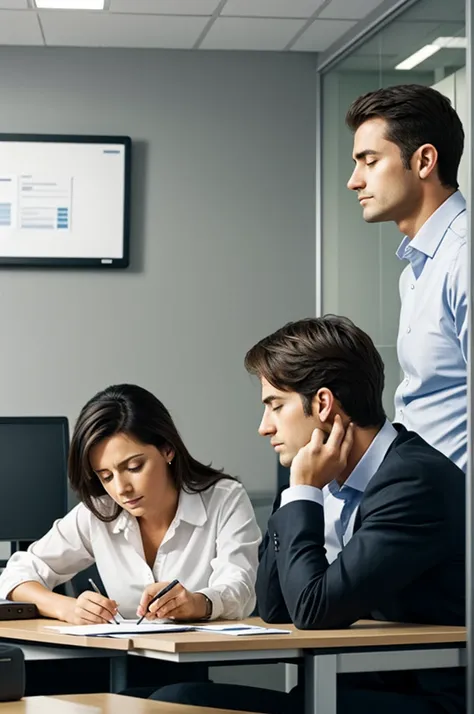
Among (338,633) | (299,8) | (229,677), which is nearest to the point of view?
(338,633)

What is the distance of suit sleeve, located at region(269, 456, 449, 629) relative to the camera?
1885mm

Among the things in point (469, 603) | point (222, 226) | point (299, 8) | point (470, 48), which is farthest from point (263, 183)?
point (469, 603)

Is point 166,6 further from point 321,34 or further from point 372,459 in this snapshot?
point 372,459

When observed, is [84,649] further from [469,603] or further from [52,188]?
[52,188]

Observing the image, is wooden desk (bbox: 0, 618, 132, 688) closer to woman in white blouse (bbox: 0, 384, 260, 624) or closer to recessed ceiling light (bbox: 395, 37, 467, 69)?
woman in white blouse (bbox: 0, 384, 260, 624)

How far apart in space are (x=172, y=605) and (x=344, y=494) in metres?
0.40

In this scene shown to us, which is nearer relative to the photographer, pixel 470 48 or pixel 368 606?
pixel 368 606

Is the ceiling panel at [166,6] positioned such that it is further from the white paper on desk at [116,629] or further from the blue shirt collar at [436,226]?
the white paper on desk at [116,629]

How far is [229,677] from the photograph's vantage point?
167 inches

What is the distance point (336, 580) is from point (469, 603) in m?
0.24

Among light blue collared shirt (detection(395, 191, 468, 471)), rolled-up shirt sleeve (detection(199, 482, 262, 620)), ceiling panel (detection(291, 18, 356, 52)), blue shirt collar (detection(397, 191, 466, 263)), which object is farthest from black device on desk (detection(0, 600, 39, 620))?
ceiling panel (detection(291, 18, 356, 52))

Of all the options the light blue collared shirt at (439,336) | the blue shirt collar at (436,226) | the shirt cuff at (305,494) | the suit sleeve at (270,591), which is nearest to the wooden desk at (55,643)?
the suit sleeve at (270,591)

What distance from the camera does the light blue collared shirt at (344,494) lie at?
2.04 m

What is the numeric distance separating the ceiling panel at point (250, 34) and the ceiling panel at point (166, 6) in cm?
14
